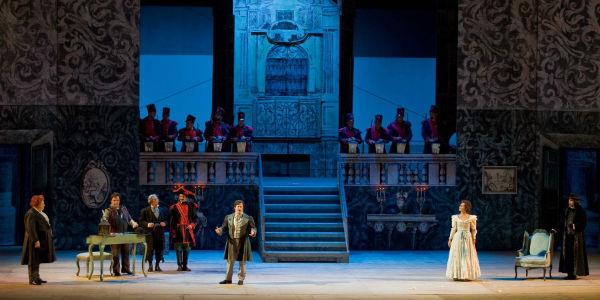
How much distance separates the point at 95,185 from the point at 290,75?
214 inches

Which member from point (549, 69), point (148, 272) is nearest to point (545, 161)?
point (549, 69)

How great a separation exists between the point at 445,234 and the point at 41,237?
818 centimetres

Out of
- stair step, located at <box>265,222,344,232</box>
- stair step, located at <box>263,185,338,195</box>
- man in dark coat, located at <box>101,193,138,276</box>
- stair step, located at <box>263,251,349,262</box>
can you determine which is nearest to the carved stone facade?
→ stair step, located at <box>263,185,338,195</box>

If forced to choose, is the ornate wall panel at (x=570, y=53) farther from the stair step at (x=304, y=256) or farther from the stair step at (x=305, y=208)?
the stair step at (x=304, y=256)

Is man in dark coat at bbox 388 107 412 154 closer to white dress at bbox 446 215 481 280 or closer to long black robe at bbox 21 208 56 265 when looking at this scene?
white dress at bbox 446 215 481 280

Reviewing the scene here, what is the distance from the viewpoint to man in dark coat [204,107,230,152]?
67.8ft

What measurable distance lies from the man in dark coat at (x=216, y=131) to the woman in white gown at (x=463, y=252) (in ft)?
18.7

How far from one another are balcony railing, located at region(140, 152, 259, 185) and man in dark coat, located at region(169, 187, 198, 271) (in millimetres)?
2549

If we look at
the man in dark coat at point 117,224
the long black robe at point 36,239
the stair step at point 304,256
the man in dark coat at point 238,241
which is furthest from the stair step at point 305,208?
the long black robe at point 36,239

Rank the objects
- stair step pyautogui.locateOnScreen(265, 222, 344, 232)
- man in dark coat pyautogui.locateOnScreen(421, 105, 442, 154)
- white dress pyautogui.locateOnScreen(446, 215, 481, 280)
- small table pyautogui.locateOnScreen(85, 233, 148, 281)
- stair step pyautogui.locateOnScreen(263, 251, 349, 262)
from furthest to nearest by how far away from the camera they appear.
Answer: man in dark coat pyautogui.locateOnScreen(421, 105, 442, 154)
stair step pyautogui.locateOnScreen(265, 222, 344, 232)
stair step pyautogui.locateOnScreen(263, 251, 349, 262)
white dress pyautogui.locateOnScreen(446, 215, 481, 280)
small table pyautogui.locateOnScreen(85, 233, 148, 281)

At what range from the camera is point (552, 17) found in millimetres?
20422

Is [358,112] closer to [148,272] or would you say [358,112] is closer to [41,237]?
[148,272]

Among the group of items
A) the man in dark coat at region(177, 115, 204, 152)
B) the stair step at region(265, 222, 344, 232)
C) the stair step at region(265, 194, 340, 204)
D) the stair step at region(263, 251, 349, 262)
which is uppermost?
the man in dark coat at region(177, 115, 204, 152)

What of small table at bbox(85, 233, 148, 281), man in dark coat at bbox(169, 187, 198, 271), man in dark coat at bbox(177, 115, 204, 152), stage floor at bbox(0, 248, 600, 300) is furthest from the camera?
man in dark coat at bbox(177, 115, 204, 152)
